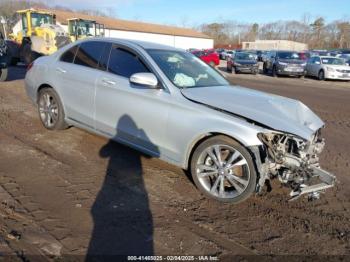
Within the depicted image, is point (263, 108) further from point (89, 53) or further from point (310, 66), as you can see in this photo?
point (310, 66)

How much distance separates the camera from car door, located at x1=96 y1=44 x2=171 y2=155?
4766mm

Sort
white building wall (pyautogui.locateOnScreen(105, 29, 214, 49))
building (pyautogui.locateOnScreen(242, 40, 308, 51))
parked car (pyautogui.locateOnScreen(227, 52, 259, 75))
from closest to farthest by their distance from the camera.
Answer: parked car (pyautogui.locateOnScreen(227, 52, 259, 75)) < white building wall (pyautogui.locateOnScreen(105, 29, 214, 49)) < building (pyautogui.locateOnScreen(242, 40, 308, 51))

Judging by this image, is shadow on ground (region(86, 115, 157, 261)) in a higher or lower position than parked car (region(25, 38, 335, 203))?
lower

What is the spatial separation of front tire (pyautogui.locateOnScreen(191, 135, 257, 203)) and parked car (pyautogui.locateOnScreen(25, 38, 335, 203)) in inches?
0.4

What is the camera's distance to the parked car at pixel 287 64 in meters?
24.9

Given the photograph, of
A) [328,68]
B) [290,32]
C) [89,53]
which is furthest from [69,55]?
[290,32]

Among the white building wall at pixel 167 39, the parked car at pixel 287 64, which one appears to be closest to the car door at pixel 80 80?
the parked car at pixel 287 64

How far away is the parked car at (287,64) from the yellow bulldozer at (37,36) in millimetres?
13938

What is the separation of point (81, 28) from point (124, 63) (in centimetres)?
1957

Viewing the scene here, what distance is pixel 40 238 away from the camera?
3.38m

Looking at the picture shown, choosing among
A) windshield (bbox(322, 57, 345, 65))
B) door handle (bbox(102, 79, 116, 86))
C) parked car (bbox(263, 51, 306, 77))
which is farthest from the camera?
parked car (bbox(263, 51, 306, 77))

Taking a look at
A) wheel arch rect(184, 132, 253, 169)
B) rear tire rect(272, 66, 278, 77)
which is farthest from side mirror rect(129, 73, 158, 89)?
rear tire rect(272, 66, 278, 77)

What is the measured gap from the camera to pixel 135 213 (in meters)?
3.95

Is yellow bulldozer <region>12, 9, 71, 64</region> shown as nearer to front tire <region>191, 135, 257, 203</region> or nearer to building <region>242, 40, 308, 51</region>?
front tire <region>191, 135, 257, 203</region>
